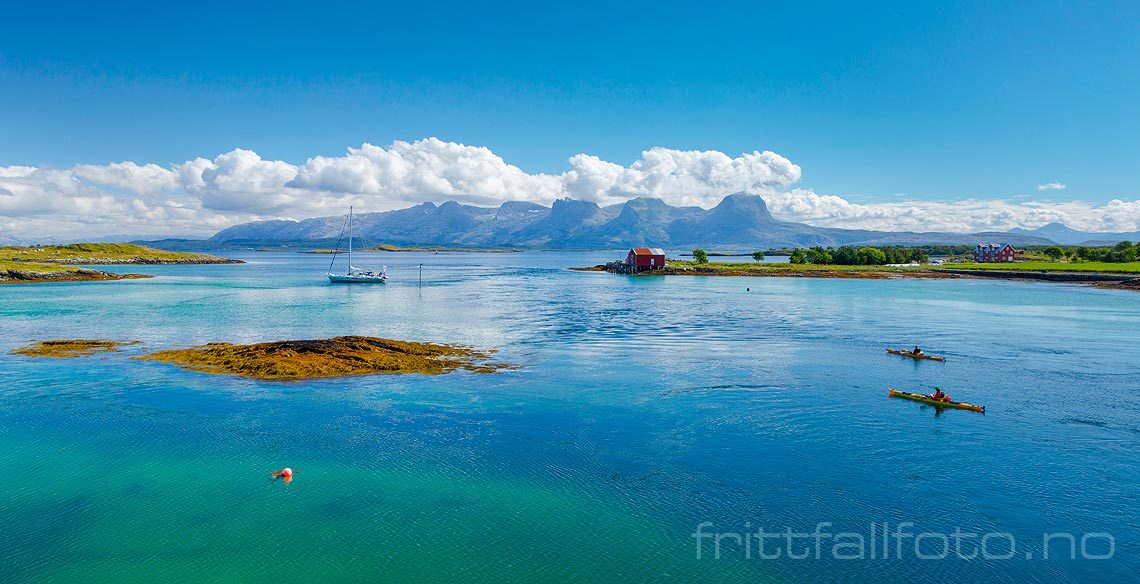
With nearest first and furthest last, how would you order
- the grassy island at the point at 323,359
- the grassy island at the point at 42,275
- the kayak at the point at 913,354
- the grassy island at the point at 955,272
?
1. the grassy island at the point at 323,359
2. the kayak at the point at 913,354
3. the grassy island at the point at 42,275
4. the grassy island at the point at 955,272

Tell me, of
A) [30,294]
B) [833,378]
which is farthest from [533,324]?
[30,294]

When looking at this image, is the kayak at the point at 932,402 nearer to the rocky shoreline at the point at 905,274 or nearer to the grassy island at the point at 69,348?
the grassy island at the point at 69,348

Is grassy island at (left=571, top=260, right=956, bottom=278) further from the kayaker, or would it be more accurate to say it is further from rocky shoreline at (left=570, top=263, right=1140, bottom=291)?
the kayaker

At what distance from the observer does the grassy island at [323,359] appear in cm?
4259

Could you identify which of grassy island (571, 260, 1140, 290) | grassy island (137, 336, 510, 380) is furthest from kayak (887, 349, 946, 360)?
grassy island (571, 260, 1140, 290)

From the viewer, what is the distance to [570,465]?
2648cm

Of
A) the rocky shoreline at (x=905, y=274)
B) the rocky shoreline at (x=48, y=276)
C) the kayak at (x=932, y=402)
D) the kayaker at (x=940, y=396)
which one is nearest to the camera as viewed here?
the kayak at (x=932, y=402)

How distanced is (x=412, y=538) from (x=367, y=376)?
2343cm

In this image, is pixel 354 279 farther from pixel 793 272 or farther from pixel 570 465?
pixel 570 465

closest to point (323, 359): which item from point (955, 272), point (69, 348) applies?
point (69, 348)

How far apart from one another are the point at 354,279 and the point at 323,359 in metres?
104

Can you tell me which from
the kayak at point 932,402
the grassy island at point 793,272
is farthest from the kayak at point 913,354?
the grassy island at point 793,272

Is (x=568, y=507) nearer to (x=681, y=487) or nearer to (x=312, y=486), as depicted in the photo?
(x=681, y=487)

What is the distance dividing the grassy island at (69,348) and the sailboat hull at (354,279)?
8862 cm
